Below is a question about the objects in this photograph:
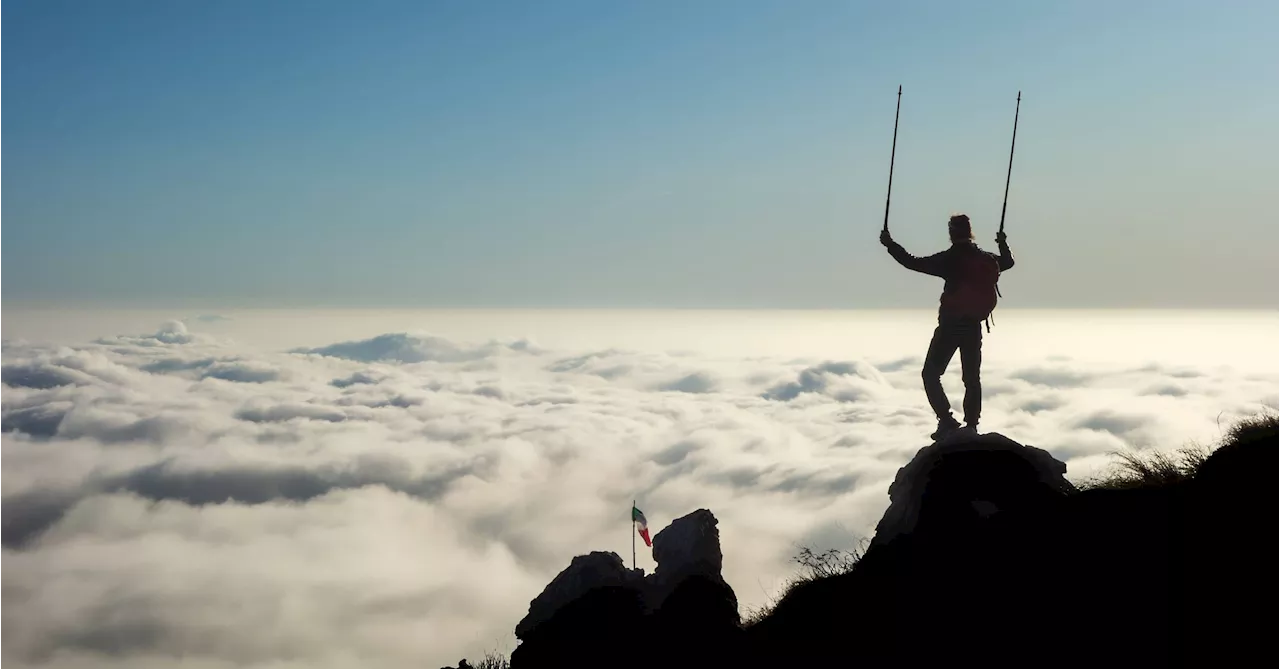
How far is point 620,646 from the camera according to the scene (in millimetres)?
12156

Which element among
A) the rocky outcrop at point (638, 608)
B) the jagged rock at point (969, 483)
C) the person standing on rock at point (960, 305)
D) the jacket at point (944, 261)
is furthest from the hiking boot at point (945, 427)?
the rocky outcrop at point (638, 608)

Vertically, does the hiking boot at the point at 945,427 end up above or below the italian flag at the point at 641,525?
above

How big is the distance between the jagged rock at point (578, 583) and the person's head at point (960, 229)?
25.4 feet

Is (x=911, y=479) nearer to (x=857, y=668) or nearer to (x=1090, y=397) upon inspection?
(x=857, y=668)

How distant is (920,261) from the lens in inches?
491

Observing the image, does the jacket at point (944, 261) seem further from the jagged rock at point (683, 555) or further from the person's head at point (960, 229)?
the jagged rock at point (683, 555)

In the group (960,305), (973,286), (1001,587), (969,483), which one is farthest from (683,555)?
(973,286)

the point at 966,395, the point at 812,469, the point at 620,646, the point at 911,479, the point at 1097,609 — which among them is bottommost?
the point at 812,469

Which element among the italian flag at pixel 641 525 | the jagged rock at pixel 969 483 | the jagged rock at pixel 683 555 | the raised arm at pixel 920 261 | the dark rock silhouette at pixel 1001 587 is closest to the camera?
the dark rock silhouette at pixel 1001 587

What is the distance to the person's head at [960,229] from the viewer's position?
41.0 ft

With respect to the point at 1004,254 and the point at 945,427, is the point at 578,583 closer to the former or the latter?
the point at 945,427

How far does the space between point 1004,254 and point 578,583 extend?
890 cm

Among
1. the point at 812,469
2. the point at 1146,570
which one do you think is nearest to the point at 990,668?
the point at 1146,570

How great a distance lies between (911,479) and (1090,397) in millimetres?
194343
